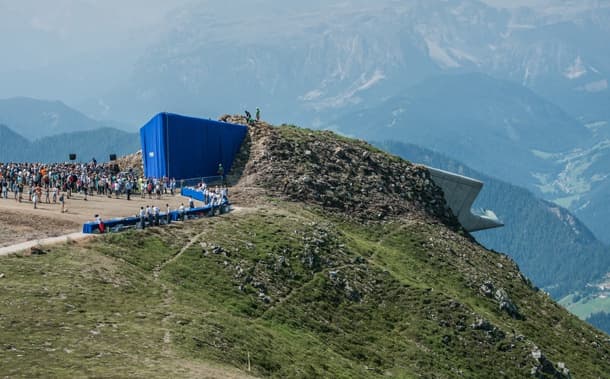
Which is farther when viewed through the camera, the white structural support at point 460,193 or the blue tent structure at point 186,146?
the white structural support at point 460,193

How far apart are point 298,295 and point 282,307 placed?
3466 mm

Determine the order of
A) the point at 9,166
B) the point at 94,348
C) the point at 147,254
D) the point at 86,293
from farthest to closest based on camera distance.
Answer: the point at 9,166 < the point at 147,254 < the point at 86,293 < the point at 94,348

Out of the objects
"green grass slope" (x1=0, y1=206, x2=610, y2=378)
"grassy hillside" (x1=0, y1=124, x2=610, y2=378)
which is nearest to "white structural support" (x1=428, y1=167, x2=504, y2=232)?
"grassy hillside" (x1=0, y1=124, x2=610, y2=378)

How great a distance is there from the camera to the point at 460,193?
124062 mm

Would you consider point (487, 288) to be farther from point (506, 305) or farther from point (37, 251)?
point (37, 251)

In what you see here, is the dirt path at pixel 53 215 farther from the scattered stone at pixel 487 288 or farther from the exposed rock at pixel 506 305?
the exposed rock at pixel 506 305

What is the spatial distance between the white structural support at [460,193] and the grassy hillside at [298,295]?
4593 mm

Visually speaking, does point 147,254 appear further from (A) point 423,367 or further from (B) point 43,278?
(A) point 423,367

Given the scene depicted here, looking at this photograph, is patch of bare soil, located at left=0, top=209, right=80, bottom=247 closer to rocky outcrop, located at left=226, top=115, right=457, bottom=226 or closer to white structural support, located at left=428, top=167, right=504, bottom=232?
rocky outcrop, located at left=226, top=115, right=457, bottom=226

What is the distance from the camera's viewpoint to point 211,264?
240ft

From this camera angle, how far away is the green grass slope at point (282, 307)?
5031 cm

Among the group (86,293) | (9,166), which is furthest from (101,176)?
(86,293)

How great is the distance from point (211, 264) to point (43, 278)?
634 inches

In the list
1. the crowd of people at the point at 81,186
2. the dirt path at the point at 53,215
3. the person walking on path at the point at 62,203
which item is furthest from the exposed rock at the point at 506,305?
the person walking on path at the point at 62,203
